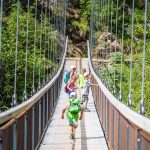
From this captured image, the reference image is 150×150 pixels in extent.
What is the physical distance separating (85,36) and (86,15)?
377 centimetres

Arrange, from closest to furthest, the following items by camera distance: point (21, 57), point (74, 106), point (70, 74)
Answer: point (74, 106) < point (70, 74) < point (21, 57)

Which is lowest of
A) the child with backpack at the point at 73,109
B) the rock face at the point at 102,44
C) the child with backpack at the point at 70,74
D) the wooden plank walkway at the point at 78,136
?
the wooden plank walkway at the point at 78,136

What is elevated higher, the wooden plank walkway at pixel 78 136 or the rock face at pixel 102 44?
the rock face at pixel 102 44

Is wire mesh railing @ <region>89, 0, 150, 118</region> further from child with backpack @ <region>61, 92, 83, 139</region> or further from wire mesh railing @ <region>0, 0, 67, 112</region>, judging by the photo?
child with backpack @ <region>61, 92, 83, 139</region>

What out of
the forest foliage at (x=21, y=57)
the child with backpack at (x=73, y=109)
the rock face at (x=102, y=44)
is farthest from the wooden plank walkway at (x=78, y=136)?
the rock face at (x=102, y=44)

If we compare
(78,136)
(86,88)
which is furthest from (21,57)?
(78,136)

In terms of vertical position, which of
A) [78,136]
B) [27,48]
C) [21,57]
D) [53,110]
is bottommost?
[78,136]

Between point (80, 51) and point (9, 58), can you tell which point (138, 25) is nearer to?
point (80, 51)

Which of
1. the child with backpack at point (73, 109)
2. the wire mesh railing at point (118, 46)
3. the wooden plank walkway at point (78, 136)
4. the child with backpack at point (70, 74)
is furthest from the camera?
the wire mesh railing at point (118, 46)

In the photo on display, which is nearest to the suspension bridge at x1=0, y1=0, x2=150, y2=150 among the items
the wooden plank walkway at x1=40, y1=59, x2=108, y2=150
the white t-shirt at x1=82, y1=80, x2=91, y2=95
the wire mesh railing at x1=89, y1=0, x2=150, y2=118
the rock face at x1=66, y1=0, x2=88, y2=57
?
the wooden plank walkway at x1=40, y1=59, x2=108, y2=150

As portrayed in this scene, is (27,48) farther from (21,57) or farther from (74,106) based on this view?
(74,106)

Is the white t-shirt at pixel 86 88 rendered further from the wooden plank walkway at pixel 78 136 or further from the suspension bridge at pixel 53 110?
the wooden plank walkway at pixel 78 136

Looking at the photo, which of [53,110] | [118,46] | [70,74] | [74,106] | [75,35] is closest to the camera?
[74,106]

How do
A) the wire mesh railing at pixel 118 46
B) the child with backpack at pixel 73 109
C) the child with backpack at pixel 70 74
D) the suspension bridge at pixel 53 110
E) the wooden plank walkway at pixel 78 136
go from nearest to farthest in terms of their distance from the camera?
the suspension bridge at pixel 53 110, the wooden plank walkway at pixel 78 136, the child with backpack at pixel 73 109, the child with backpack at pixel 70 74, the wire mesh railing at pixel 118 46
